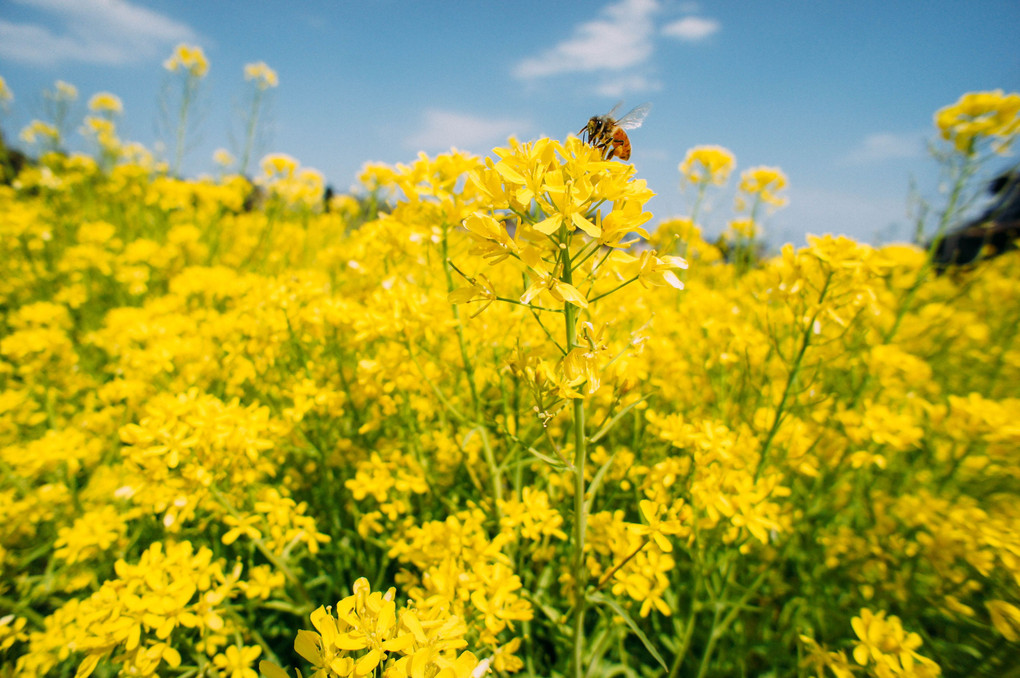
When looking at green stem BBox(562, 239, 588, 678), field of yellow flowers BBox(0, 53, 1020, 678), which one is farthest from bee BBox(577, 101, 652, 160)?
green stem BBox(562, 239, 588, 678)

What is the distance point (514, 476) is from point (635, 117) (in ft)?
5.82

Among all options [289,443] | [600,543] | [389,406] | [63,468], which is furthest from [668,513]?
[63,468]

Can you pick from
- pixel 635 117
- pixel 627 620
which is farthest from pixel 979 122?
pixel 627 620

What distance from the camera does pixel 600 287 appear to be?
262 centimetres

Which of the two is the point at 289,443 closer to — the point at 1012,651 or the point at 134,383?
the point at 134,383

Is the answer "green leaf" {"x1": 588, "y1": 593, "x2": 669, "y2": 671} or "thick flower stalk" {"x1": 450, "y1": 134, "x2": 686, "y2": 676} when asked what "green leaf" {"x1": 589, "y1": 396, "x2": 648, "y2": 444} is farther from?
"green leaf" {"x1": 588, "y1": 593, "x2": 669, "y2": 671}

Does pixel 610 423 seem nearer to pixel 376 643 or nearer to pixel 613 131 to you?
pixel 376 643

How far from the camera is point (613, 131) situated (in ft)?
5.79

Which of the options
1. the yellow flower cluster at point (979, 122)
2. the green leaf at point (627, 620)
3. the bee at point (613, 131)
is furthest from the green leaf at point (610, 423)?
the yellow flower cluster at point (979, 122)

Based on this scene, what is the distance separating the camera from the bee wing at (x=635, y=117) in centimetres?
191

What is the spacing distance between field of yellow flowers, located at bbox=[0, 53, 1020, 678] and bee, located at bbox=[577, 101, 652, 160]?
0.46m

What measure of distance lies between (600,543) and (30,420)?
133 inches

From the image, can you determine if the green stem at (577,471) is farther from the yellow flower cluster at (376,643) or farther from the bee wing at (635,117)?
the bee wing at (635,117)

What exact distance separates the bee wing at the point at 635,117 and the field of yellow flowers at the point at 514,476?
1.96 ft
